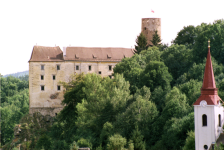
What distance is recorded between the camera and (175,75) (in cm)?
6438

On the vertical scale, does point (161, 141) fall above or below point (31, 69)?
below

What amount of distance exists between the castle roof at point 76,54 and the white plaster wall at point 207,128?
37.9 metres

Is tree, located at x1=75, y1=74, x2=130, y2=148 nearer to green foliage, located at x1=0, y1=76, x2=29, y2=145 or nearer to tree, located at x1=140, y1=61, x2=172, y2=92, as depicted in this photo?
tree, located at x1=140, y1=61, x2=172, y2=92

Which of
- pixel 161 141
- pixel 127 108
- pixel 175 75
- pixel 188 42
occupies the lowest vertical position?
pixel 161 141

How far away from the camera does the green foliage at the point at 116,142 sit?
1982 inches

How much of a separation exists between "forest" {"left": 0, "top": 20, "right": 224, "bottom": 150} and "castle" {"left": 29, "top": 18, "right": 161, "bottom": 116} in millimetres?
2247

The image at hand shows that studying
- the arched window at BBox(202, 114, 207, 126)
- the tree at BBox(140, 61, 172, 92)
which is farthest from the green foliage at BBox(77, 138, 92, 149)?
the arched window at BBox(202, 114, 207, 126)

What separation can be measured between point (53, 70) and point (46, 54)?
115 inches

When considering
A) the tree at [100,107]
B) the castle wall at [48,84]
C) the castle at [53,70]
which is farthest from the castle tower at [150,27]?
the tree at [100,107]

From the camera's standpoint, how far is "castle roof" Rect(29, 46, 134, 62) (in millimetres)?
75500

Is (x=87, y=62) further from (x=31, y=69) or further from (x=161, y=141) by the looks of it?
(x=161, y=141)

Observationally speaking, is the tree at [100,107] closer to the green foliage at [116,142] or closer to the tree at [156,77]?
the tree at [156,77]

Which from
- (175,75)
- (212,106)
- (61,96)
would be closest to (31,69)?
(61,96)

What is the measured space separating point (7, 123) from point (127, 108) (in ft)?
168
